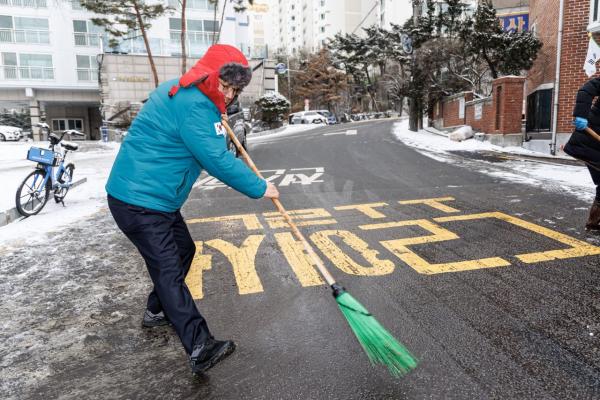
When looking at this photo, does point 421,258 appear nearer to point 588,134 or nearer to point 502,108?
point 588,134

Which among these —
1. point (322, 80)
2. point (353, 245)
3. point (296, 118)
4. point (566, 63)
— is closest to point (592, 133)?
point (353, 245)

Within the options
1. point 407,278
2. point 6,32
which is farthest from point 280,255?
point 6,32

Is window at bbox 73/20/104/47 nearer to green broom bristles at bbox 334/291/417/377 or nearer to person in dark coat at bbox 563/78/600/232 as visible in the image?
person in dark coat at bbox 563/78/600/232

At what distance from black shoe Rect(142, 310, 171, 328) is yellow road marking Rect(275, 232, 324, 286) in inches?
47.3

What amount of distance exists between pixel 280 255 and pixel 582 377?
113 inches

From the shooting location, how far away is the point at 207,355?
2627 mm

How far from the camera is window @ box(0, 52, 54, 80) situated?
35.1 metres

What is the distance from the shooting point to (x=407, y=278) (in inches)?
157

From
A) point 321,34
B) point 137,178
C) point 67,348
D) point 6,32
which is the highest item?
point 321,34

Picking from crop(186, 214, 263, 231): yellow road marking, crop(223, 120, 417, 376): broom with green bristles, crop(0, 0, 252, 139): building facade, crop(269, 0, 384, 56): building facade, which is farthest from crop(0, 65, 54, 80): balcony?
crop(269, 0, 384, 56): building facade

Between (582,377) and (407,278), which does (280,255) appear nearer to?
(407,278)

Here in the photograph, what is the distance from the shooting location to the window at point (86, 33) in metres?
36.8

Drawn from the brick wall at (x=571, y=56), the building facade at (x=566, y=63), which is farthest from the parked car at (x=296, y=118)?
the brick wall at (x=571, y=56)

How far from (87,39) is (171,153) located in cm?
4011
